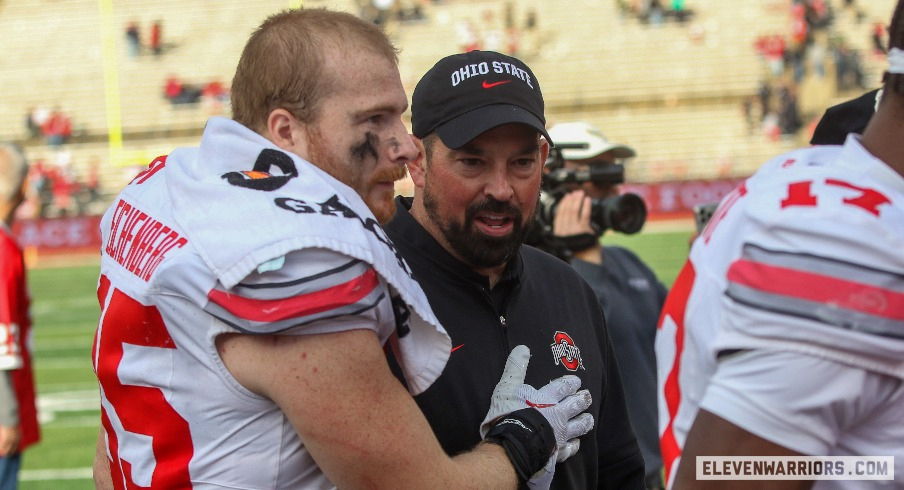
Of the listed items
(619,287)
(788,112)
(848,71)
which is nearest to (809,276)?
(619,287)

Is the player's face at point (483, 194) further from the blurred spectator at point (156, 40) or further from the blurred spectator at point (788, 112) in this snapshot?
the blurred spectator at point (156, 40)

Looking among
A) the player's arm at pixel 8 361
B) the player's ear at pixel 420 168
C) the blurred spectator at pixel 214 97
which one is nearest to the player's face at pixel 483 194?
the player's ear at pixel 420 168

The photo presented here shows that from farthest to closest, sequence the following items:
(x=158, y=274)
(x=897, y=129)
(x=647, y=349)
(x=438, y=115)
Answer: (x=647, y=349)
(x=438, y=115)
(x=158, y=274)
(x=897, y=129)

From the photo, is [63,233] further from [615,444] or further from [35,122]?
[615,444]

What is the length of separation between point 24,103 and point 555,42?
13.0m

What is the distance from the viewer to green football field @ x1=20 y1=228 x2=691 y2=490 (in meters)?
6.68

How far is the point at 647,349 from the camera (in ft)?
12.3

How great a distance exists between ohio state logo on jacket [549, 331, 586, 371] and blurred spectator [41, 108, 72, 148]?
79.5 feet

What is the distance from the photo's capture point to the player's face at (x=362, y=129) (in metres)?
1.82

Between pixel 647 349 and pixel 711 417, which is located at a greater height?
pixel 711 417

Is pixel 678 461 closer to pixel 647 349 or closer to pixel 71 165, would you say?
pixel 647 349

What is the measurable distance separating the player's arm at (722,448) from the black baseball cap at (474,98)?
108 cm

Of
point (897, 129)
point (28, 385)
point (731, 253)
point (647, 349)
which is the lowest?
point (28, 385)

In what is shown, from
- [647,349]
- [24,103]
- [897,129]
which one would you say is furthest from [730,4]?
[897,129]
